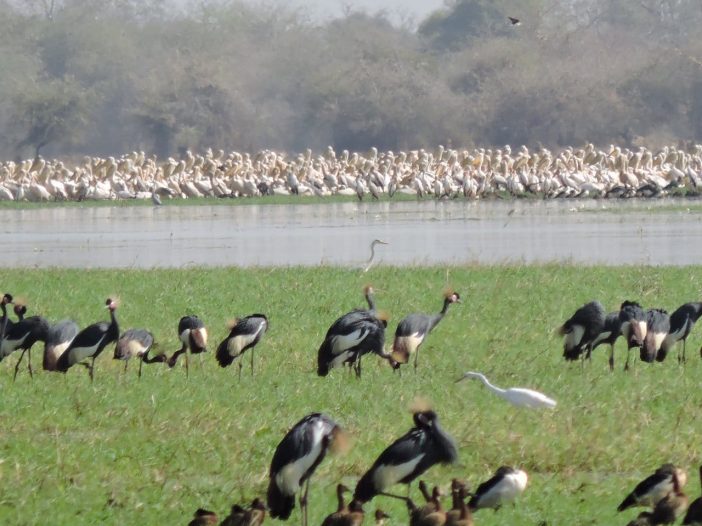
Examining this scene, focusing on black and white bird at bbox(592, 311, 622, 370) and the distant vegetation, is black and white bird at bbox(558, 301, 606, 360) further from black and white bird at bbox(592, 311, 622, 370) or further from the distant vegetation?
the distant vegetation

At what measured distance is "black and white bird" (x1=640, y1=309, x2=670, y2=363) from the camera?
9.98 metres

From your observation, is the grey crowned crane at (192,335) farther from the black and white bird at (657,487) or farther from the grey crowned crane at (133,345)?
the black and white bird at (657,487)

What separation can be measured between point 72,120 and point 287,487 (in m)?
69.5

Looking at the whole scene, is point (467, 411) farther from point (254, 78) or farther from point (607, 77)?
point (254, 78)

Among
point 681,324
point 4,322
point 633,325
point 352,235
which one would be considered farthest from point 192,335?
point 352,235

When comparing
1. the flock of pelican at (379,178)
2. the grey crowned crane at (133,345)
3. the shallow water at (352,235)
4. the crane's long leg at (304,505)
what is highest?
the flock of pelican at (379,178)

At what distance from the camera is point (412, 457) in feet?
21.2

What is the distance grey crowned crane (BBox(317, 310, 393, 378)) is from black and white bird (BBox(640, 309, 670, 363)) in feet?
4.99

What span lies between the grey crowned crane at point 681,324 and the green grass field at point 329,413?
0.58 feet

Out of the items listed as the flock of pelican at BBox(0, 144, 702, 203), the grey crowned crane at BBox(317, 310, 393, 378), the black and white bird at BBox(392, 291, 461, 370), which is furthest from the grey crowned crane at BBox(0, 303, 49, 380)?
the flock of pelican at BBox(0, 144, 702, 203)

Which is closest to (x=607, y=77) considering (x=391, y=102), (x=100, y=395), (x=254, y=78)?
(x=391, y=102)

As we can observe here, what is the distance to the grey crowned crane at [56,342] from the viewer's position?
10.1m

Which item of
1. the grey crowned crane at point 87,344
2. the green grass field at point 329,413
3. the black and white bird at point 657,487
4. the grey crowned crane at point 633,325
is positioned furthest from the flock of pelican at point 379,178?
the black and white bird at point 657,487

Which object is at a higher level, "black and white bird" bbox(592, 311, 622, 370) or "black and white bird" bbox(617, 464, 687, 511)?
"black and white bird" bbox(592, 311, 622, 370)
